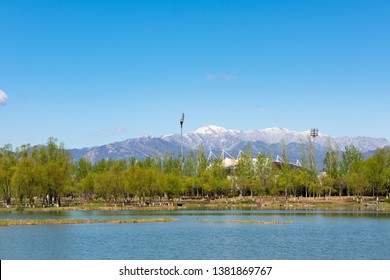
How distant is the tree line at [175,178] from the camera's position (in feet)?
378

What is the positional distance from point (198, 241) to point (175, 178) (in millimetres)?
87546

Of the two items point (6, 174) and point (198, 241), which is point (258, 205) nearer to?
point (6, 174)

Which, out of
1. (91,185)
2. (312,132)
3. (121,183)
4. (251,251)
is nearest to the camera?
(251,251)

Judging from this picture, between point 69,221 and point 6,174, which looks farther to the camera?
point 6,174

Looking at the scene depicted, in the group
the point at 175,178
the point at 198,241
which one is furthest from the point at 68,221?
the point at 175,178

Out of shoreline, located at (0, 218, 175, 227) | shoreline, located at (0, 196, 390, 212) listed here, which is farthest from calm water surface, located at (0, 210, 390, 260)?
shoreline, located at (0, 196, 390, 212)

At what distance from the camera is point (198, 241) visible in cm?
5638

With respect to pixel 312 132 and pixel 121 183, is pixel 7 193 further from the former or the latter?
pixel 312 132

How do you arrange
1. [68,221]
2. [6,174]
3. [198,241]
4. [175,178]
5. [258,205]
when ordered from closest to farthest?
[198,241] < [68,221] < [6,174] < [258,205] < [175,178]

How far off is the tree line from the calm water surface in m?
44.2

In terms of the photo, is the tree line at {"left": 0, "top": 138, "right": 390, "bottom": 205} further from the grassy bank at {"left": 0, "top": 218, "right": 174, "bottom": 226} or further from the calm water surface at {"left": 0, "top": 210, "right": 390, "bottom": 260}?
the calm water surface at {"left": 0, "top": 210, "right": 390, "bottom": 260}
